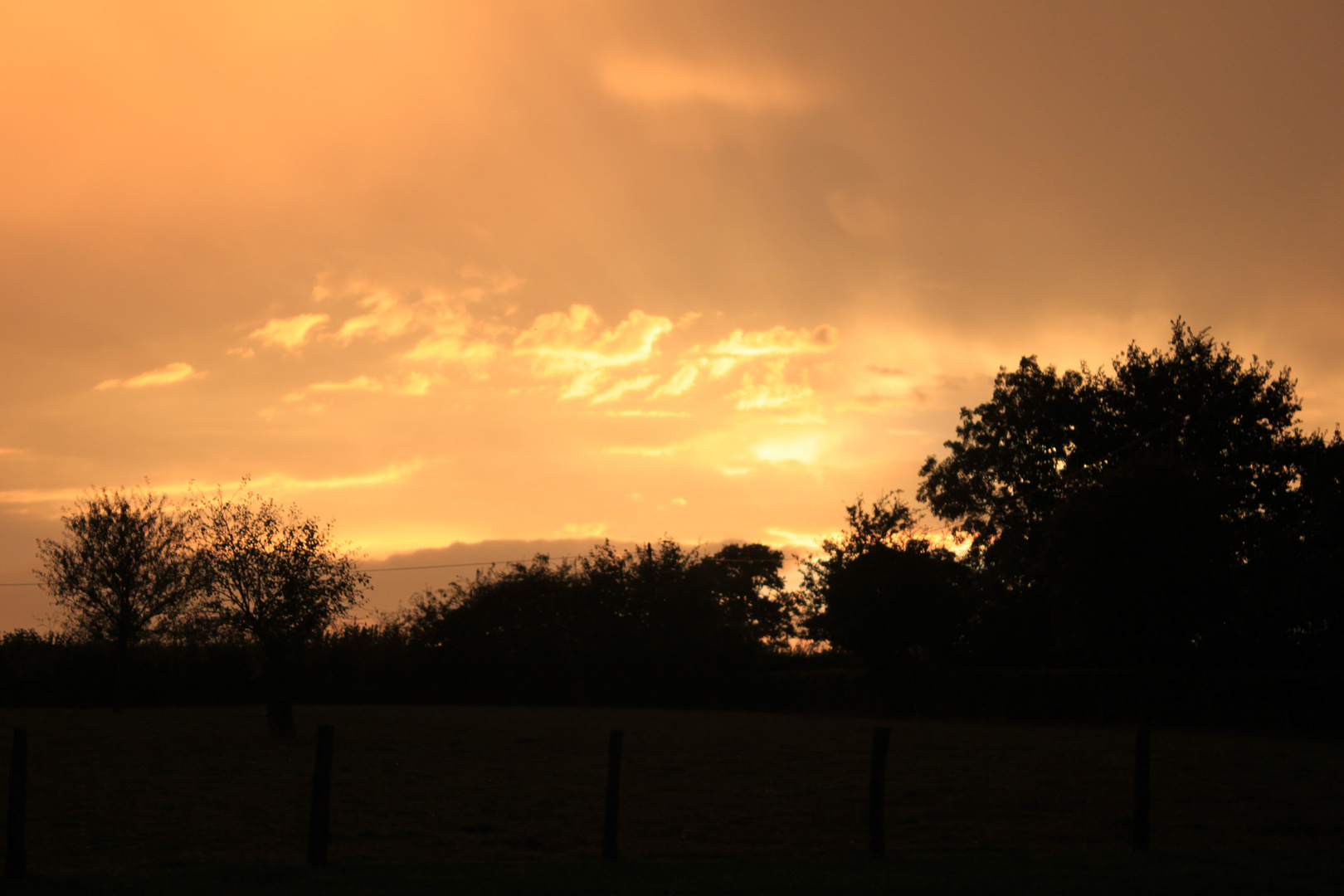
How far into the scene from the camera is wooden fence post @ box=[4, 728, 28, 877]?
30.5 feet

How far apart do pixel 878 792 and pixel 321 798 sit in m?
5.27

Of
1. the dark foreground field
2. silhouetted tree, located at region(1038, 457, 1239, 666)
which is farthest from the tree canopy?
the dark foreground field

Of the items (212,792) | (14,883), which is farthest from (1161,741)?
(14,883)

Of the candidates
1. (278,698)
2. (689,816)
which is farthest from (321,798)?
(278,698)

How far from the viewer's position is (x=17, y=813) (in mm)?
9398

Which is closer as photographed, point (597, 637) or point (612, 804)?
point (612, 804)

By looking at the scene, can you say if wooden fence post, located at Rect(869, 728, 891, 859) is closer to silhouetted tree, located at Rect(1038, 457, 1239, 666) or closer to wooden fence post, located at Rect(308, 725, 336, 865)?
wooden fence post, located at Rect(308, 725, 336, 865)

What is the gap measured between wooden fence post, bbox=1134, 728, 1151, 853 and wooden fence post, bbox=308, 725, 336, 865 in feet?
25.9

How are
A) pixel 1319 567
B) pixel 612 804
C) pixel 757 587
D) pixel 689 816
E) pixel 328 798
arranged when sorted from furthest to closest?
pixel 757 587 < pixel 1319 567 < pixel 689 816 < pixel 612 804 < pixel 328 798

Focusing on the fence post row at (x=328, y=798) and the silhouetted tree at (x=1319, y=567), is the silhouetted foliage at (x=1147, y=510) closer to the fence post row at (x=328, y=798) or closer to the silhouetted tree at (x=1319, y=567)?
the silhouetted tree at (x=1319, y=567)

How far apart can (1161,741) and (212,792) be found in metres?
22.6

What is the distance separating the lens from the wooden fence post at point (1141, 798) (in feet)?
35.5

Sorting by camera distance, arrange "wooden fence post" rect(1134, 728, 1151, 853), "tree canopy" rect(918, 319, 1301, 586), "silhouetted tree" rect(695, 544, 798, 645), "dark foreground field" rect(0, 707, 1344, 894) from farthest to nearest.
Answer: "silhouetted tree" rect(695, 544, 798, 645)
"tree canopy" rect(918, 319, 1301, 586)
"wooden fence post" rect(1134, 728, 1151, 853)
"dark foreground field" rect(0, 707, 1344, 894)

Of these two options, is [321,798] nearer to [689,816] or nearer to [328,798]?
[328,798]
